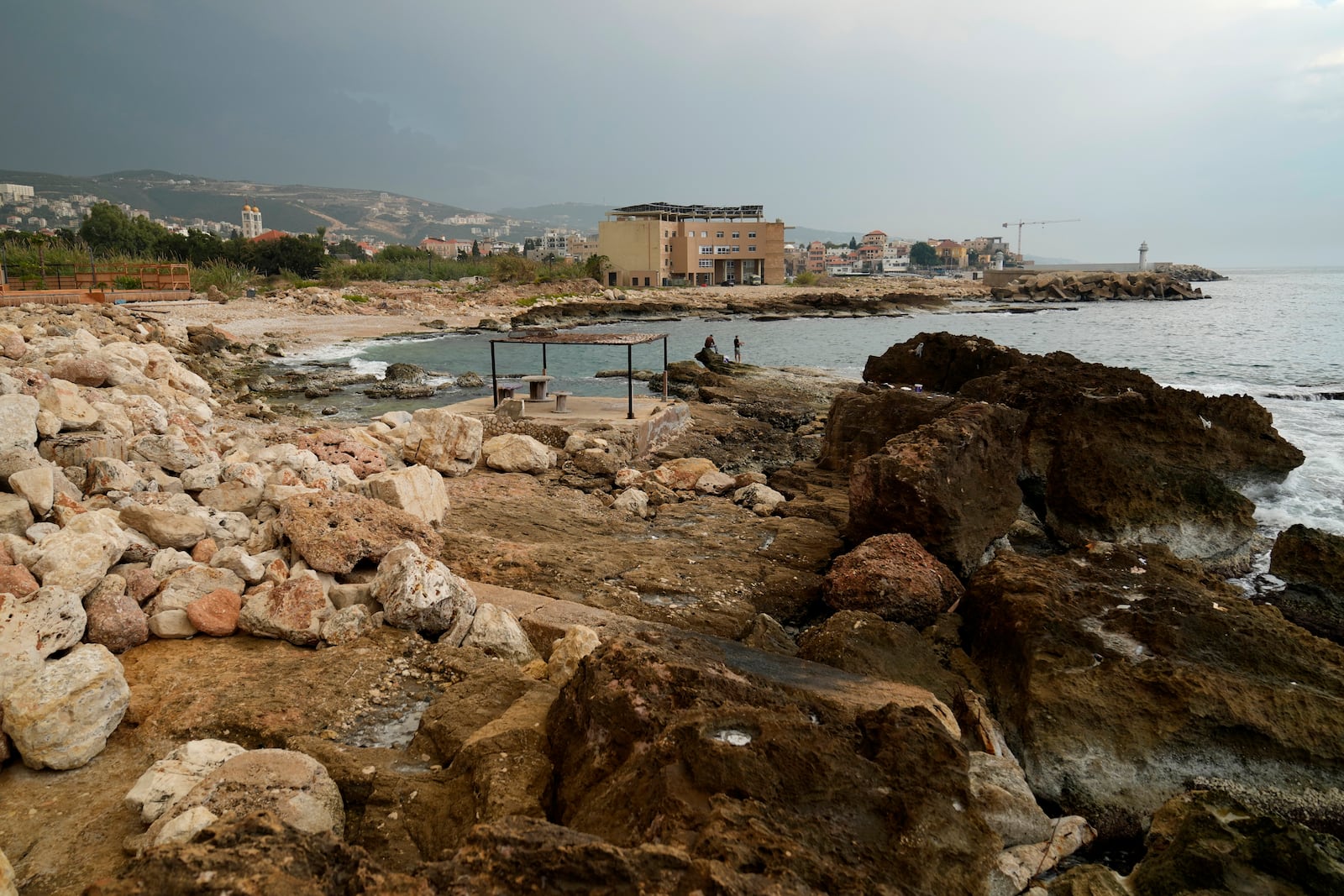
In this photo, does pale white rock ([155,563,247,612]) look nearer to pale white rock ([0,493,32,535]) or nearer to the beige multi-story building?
pale white rock ([0,493,32,535])

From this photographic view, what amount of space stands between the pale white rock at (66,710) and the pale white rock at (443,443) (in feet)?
24.0

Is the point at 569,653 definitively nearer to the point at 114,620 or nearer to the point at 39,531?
the point at 114,620

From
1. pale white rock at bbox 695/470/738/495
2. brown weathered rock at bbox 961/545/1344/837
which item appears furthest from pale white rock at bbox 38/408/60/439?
brown weathered rock at bbox 961/545/1344/837

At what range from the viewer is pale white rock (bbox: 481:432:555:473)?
12289 millimetres

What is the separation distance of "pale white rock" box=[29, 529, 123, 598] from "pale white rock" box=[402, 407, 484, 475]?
625cm

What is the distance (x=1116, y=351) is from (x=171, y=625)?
137 feet

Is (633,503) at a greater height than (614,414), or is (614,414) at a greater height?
(614,414)

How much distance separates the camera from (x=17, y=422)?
6426 millimetres

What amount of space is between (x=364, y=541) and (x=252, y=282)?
59.9m

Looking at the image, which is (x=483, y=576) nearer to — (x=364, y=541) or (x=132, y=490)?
(x=364, y=541)

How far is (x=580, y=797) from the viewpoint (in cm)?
336

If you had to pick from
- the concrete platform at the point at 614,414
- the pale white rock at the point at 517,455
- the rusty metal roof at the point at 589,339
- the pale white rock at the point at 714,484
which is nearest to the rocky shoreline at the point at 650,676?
the pale white rock at the point at 714,484

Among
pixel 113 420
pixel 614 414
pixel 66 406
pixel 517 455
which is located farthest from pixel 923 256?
pixel 66 406

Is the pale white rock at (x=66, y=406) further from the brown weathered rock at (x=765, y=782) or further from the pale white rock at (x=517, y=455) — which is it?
the brown weathered rock at (x=765, y=782)
